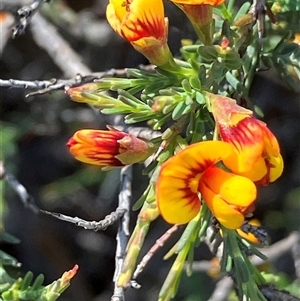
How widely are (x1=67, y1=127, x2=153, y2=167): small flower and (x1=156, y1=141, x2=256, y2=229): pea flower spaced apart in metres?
0.21

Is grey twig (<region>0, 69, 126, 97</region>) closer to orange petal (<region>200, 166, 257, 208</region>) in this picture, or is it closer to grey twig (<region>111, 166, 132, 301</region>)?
grey twig (<region>111, 166, 132, 301</region>)

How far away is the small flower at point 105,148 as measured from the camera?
1.69 meters

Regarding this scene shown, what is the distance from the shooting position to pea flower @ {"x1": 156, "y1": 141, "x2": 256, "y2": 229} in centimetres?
152

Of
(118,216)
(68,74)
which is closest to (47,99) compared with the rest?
(68,74)

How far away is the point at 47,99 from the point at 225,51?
2.17m

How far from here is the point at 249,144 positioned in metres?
1.52

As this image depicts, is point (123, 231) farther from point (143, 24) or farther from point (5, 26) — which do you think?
point (5, 26)

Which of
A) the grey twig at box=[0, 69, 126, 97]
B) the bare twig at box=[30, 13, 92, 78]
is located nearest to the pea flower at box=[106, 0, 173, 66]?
the grey twig at box=[0, 69, 126, 97]

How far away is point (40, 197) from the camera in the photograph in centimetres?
413

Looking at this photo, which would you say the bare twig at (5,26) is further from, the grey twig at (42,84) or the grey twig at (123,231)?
the grey twig at (123,231)

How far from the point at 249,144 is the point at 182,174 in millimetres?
168

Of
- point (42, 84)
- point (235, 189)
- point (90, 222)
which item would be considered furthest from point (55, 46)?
point (235, 189)

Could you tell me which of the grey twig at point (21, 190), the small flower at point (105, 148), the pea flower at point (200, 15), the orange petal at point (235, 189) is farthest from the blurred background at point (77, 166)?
the orange petal at point (235, 189)

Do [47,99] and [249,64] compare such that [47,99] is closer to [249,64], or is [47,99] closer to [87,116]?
[87,116]
